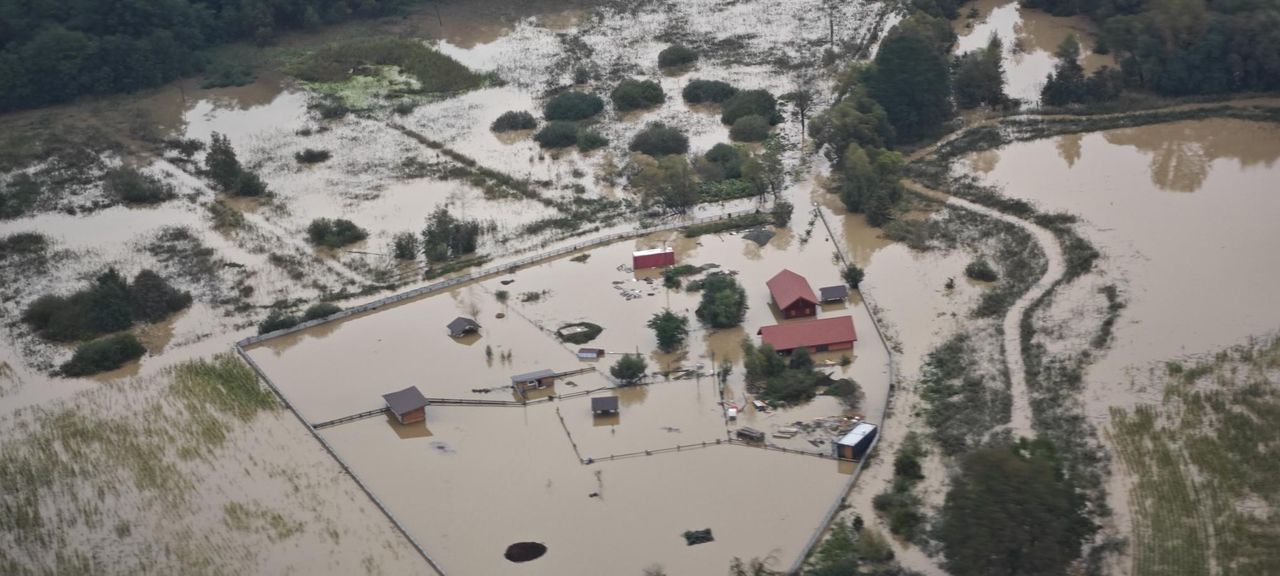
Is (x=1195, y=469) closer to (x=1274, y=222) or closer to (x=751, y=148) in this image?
(x=1274, y=222)

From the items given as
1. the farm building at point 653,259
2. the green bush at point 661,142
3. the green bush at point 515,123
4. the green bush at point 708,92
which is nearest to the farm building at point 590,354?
the farm building at point 653,259

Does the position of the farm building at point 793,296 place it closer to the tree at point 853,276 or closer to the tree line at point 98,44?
the tree at point 853,276

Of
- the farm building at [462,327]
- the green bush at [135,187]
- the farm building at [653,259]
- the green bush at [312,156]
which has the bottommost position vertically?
the farm building at [462,327]

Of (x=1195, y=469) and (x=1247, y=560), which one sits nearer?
(x=1247, y=560)

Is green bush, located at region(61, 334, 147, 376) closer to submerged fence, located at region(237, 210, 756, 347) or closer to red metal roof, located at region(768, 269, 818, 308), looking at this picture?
submerged fence, located at region(237, 210, 756, 347)

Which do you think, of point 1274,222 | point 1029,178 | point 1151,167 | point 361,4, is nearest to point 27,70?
point 361,4

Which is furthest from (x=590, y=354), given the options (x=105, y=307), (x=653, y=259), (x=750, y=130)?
(x=750, y=130)
